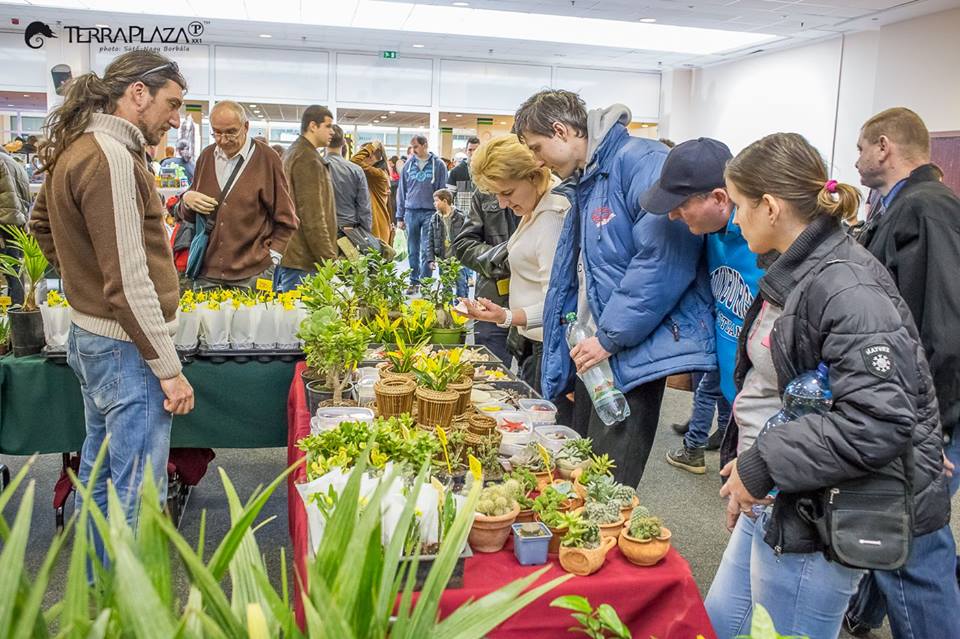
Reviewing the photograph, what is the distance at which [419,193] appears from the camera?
892cm

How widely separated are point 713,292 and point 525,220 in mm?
914

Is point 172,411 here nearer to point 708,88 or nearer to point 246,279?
point 246,279

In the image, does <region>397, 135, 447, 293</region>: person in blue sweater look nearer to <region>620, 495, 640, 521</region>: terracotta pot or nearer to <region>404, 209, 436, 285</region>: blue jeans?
<region>404, 209, 436, 285</region>: blue jeans

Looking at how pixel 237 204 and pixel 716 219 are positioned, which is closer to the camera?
pixel 716 219

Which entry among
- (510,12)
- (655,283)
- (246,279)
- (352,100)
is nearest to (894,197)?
(655,283)

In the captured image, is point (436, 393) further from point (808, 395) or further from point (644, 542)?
point (808, 395)

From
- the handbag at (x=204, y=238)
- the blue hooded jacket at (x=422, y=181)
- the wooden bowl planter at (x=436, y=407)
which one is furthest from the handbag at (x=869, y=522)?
the blue hooded jacket at (x=422, y=181)

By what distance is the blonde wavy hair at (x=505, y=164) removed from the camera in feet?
8.82

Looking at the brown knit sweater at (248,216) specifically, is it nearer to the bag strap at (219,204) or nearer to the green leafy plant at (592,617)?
the bag strap at (219,204)

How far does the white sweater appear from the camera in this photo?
2.73 m

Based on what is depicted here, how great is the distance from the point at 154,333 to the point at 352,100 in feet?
35.3

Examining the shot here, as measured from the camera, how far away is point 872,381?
1229mm

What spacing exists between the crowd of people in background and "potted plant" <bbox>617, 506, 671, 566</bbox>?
0.17 metres

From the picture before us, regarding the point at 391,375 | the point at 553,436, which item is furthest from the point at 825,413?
the point at 391,375
